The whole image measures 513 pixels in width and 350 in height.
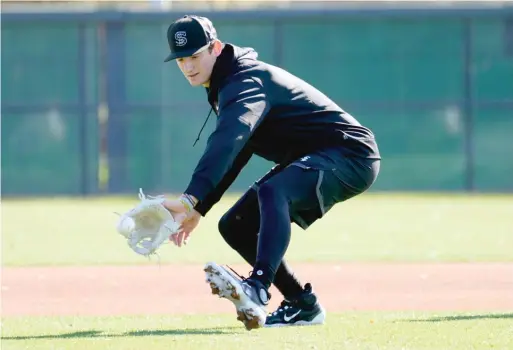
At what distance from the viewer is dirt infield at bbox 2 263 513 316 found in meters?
8.62

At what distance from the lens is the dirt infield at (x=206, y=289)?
8.62m

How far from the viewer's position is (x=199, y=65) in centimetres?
672

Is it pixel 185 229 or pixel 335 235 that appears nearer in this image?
pixel 185 229

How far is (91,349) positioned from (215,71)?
1673 millimetres

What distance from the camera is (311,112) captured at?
6945mm

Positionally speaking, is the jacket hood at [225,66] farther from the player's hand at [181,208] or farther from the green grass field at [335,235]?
the green grass field at [335,235]

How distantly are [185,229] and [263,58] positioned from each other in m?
18.8

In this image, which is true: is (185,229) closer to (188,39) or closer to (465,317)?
(188,39)

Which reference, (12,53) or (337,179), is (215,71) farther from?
(12,53)

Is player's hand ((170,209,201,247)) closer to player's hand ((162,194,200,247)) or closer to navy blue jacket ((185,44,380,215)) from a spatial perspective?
player's hand ((162,194,200,247))

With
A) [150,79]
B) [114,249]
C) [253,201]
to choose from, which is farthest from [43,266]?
[150,79]

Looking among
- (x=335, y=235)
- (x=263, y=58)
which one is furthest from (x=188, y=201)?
(x=263, y=58)

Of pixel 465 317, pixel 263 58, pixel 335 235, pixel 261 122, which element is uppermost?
pixel 261 122

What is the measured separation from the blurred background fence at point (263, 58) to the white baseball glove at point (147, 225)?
59.7 feet
